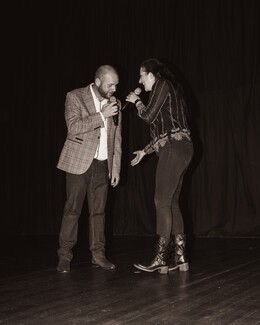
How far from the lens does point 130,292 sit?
7.62ft

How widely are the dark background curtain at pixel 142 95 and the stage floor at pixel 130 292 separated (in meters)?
1.29

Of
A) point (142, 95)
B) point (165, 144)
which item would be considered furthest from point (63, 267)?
point (142, 95)

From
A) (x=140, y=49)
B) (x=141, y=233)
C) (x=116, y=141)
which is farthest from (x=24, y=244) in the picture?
(x=140, y=49)

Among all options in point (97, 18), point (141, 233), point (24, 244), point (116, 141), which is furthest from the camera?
point (97, 18)

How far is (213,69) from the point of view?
16.6ft

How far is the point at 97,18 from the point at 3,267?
3415 mm

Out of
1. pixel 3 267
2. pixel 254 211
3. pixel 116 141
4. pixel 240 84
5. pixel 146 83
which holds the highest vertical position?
pixel 240 84

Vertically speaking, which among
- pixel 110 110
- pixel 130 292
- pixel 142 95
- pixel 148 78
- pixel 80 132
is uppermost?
pixel 142 95

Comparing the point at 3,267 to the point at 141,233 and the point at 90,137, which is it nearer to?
the point at 90,137

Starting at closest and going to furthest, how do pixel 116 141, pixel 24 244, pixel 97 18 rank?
pixel 116 141
pixel 24 244
pixel 97 18

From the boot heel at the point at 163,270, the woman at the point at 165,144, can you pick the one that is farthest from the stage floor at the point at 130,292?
the woman at the point at 165,144

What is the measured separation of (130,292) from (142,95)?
10.1 ft

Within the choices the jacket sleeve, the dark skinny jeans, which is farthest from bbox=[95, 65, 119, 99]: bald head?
the dark skinny jeans

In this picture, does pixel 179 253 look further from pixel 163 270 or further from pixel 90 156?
pixel 90 156
